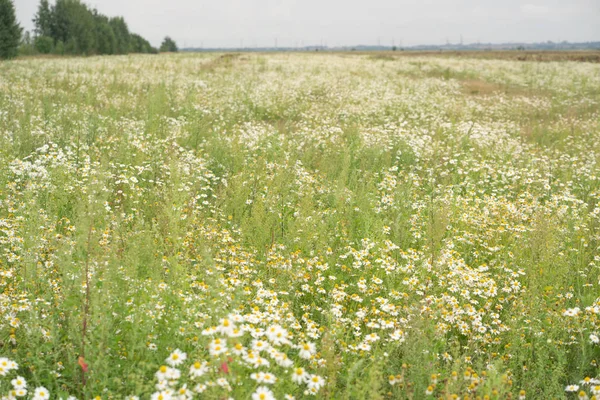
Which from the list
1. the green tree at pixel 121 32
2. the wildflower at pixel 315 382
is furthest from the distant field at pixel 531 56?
the wildflower at pixel 315 382

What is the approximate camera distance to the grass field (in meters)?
2.77

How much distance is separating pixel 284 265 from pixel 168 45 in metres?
111

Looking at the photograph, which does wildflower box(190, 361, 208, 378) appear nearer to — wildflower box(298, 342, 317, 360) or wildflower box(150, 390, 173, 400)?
wildflower box(150, 390, 173, 400)

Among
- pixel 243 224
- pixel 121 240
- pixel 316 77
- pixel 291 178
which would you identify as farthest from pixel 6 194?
pixel 316 77

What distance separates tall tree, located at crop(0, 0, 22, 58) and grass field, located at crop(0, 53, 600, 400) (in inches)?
1125

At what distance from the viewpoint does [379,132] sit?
978 cm

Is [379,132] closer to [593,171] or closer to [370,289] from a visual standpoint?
[593,171]

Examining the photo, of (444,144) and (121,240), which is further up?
(444,144)

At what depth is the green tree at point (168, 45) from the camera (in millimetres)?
101869

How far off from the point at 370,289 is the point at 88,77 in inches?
558

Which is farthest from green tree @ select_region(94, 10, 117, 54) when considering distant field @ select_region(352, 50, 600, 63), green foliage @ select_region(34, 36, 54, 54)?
distant field @ select_region(352, 50, 600, 63)

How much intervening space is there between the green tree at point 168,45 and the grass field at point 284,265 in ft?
326

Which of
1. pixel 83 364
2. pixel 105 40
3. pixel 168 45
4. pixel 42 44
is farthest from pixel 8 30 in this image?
pixel 168 45

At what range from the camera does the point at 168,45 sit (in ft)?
343
